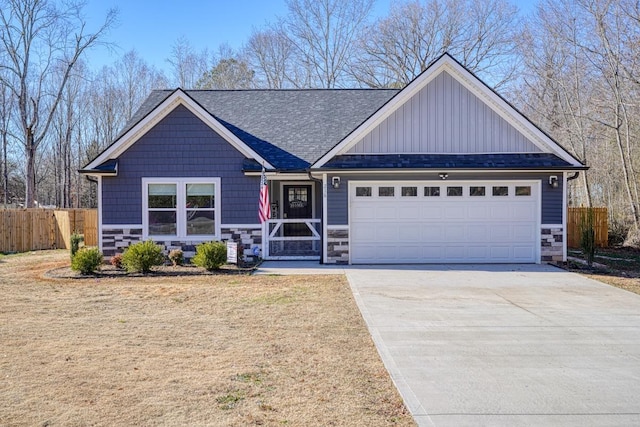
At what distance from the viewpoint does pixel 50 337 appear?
658cm

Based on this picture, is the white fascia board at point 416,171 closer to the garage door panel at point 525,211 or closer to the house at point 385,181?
the house at point 385,181

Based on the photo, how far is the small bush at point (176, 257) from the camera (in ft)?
44.1

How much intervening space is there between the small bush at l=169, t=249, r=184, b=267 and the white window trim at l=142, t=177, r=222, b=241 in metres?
0.74

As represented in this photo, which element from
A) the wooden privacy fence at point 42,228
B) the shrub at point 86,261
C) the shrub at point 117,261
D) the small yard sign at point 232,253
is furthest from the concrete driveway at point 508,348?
the wooden privacy fence at point 42,228

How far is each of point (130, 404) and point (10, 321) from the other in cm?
436

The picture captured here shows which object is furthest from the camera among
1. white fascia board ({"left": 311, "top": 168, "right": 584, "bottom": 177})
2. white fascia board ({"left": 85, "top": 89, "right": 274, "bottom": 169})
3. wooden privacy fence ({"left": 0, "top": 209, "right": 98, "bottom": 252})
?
wooden privacy fence ({"left": 0, "top": 209, "right": 98, "bottom": 252})

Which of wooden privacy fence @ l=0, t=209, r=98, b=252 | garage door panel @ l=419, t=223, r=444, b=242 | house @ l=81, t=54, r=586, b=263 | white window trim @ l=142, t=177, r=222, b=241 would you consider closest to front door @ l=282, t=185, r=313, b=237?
house @ l=81, t=54, r=586, b=263

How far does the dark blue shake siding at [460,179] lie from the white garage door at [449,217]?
17 centimetres

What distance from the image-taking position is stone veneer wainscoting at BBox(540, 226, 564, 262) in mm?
13422

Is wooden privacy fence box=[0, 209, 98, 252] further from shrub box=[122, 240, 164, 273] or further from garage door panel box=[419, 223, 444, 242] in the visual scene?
garage door panel box=[419, 223, 444, 242]

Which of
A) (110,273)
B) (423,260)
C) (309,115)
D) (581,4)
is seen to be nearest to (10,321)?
(110,273)

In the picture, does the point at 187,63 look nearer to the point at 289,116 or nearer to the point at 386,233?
the point at 289,116

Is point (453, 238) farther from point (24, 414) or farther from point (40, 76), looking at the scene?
point (40, 76)

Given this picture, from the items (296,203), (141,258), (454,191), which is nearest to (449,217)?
(454,191)
